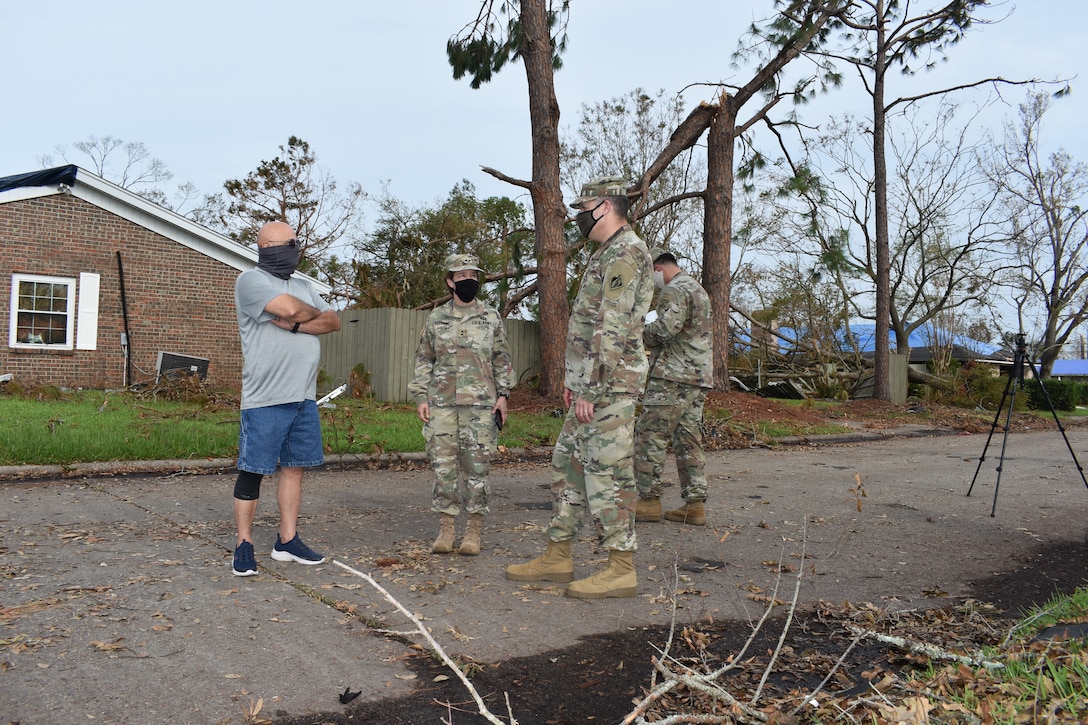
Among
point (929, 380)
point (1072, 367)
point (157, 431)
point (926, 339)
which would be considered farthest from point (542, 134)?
point (1072, 367)

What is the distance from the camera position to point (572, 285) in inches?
669

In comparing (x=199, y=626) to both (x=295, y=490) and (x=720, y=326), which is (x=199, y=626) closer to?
(x=295, y=490)

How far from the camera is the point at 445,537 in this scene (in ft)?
18.0

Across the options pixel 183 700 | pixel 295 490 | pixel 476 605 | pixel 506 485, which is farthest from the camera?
pixel 506 485

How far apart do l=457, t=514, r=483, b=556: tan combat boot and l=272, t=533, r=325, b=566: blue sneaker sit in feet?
2.99

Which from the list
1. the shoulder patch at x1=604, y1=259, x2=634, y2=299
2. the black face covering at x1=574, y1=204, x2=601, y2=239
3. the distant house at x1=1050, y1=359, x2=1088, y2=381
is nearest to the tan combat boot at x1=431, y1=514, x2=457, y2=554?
the shoulder patch at x1=604, y1=259, x2=634, y2=299

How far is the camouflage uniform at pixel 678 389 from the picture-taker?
21.5ft

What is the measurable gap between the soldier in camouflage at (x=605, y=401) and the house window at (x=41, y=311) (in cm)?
1631

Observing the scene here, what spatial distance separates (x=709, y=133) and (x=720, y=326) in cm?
418

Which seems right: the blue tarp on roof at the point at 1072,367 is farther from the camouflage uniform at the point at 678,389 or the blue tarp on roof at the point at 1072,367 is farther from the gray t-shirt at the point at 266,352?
the gray t-shirt at the point at 266,352

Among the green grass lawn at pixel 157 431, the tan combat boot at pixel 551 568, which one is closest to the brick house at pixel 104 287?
the green grass lawn at pixel 157 431

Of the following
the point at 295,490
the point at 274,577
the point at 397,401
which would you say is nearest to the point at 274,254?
the point at 295,490

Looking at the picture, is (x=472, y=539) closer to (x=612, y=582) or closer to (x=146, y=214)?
(x=612, y=582)

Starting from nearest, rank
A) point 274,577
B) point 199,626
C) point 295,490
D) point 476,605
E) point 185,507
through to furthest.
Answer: point 199,626 → point 476,605 → point 274,577 → point 295,490 → point 185,507
